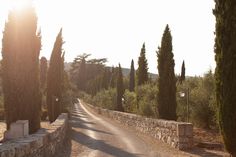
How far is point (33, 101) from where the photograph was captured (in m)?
15.0

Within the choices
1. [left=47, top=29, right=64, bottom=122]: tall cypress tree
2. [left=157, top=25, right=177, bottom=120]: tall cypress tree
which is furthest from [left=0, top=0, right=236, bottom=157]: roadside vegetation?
[left=47, top=29, right=64, bottom=122]: tall cypress tree

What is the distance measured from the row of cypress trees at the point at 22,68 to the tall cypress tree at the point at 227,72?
23.6 feet

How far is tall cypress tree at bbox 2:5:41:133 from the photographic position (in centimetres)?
1468

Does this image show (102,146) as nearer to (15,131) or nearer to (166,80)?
(15,131)

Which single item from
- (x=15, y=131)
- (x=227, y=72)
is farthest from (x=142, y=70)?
(x=15, y=131)

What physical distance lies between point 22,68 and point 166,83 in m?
9.43

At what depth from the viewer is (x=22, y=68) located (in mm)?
15062

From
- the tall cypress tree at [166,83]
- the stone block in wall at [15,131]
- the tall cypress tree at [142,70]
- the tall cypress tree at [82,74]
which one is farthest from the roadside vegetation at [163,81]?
the tall cypress tree at [82,74]

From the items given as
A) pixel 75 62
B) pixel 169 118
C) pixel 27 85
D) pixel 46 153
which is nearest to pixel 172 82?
pixel 169 118

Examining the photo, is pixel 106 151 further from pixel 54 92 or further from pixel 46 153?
pixel 54 92

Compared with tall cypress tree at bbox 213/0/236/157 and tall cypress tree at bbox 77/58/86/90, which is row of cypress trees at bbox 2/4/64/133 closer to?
tall cypress tree at bbox 213/0/236/157

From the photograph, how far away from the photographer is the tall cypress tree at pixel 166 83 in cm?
2153

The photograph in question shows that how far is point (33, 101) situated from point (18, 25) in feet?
11.0

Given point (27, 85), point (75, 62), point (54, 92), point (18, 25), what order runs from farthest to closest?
point (75, 62), point (54, 92), point (18, 25), point (27, 85)
